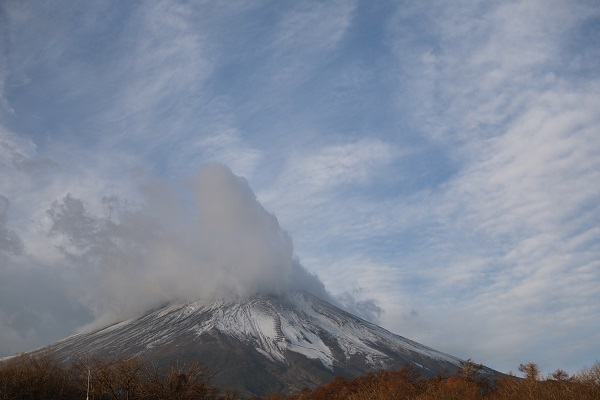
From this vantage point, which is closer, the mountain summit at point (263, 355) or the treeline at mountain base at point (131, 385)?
the treeline at mountain base at point (131, 385)

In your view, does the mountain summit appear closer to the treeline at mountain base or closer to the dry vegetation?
the dry vegetation

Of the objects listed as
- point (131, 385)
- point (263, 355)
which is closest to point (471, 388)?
point (131, 385)

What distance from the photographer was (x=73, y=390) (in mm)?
44375

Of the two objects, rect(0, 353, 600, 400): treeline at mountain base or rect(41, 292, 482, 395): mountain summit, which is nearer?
rect(0, 353, 600, 400): treeline at mountain base

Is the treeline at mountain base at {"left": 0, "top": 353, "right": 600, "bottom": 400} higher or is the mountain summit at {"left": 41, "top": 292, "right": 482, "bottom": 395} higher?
the mountain summit at {"left": 41, "top": 292, "right": 482, "bottom": 395}

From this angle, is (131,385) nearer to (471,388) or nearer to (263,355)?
(471,388)

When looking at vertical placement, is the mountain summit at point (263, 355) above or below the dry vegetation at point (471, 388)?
above

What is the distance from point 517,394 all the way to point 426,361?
15634 cm

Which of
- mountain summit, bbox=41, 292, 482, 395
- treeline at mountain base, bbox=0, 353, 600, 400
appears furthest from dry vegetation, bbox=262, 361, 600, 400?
mountain summit, bbox=41, 292, 482, 395

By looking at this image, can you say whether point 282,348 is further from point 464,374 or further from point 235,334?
point 464,374

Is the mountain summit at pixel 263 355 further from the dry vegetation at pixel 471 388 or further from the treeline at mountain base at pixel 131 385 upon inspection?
the treeline at mountain base at pixel 131 385

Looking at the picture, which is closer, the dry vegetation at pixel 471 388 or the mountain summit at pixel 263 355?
the dry vegetation at pixel 471 388

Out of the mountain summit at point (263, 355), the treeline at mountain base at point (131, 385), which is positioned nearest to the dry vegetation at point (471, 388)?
the treeline at mountain base at point (131, 385)

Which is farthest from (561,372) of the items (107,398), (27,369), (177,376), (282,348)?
(282,348)
